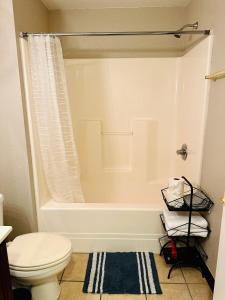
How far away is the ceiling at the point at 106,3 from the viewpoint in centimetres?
206

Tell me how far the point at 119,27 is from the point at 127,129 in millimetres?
1073

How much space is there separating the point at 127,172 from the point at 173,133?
70 cm

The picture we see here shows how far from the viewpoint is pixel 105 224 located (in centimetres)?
189

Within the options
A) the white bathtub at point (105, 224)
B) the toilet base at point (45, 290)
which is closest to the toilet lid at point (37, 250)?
the toilet base at point (45, 290)

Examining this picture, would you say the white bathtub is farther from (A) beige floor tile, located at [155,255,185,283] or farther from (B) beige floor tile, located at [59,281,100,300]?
(B) beige floor tile, located at [59,281,100,300]

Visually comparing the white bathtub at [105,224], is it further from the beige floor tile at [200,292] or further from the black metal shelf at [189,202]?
the beige floor tile at [200,292]

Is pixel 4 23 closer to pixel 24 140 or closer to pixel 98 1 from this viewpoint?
pixel 24 140

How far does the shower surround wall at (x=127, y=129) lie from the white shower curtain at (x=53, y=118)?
16 cm

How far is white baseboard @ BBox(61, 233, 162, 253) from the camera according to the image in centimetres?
191

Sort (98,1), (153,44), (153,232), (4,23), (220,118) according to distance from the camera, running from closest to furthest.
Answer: (220,118)
(4,23)
(153,232)
(98,1)
(153,44)

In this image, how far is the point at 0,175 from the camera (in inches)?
70.4

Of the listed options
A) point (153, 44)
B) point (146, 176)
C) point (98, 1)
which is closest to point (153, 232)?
point (146, 176)

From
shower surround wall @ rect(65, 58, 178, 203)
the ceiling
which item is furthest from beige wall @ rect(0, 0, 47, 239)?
shower surround wall @ rect(65, 58, 178, 203)

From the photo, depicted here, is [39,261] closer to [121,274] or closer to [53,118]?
[121,274]
